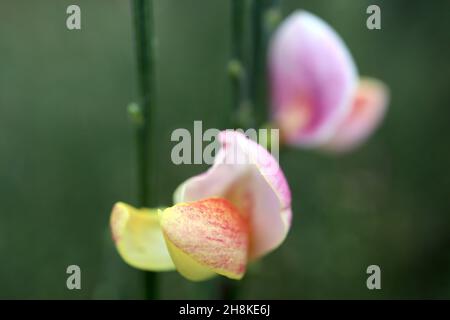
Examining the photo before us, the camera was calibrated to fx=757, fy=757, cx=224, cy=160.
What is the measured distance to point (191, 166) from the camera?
1.27 m

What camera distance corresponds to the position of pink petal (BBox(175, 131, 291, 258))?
60 cm

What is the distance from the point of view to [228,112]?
766 millimetres

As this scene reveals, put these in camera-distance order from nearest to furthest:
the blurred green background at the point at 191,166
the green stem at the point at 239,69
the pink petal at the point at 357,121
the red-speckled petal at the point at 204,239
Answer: the red-speckled petal at the point at 204,239
the green stem at the point at 239,69
the pink petal at the point at 357,121
the blurred green background at the point at 191,166

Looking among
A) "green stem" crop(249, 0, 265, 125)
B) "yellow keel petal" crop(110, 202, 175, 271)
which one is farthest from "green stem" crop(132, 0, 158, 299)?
"green stem" crop(249, 0, 265, 125)

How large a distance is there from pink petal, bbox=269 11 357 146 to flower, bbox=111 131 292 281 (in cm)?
21

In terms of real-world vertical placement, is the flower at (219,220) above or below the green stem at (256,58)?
below

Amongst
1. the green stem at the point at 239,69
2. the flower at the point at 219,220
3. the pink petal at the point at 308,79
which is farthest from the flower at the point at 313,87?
the flower at the point at 219,220

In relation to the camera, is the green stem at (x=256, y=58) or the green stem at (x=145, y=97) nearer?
the green stem at (x=145, y=97)

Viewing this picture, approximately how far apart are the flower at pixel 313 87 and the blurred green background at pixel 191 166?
0.40ft

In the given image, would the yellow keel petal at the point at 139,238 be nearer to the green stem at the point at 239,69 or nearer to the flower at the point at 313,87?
the green stem at the point at 239,69

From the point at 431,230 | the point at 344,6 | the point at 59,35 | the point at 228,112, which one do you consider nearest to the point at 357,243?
the point at 431,230

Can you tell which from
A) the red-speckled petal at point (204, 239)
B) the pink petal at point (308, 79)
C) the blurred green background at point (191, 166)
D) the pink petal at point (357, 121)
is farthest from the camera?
the blurred green background at point (191, 166)

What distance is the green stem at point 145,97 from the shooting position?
59cm

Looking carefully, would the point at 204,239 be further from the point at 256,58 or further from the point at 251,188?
the point at 256,58
